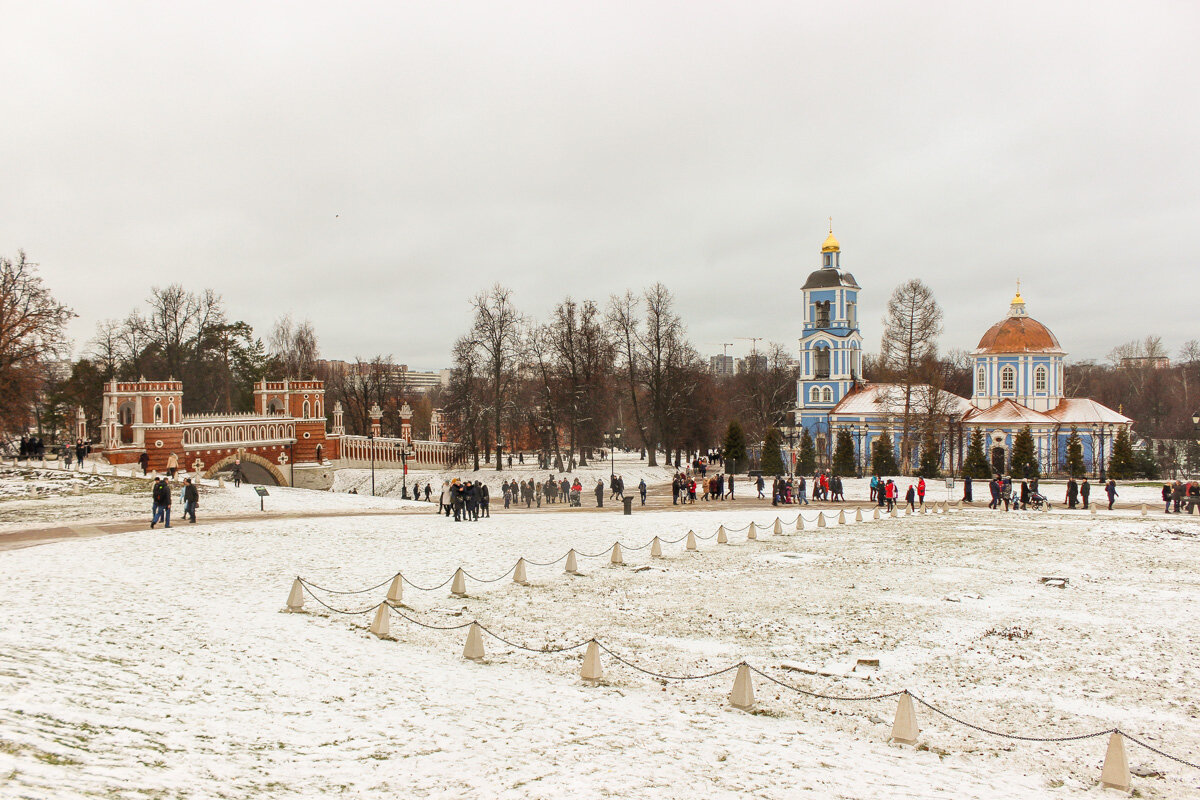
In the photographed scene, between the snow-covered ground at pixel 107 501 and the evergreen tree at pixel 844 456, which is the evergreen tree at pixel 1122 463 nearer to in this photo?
the evergreen tree at pixel 844 456

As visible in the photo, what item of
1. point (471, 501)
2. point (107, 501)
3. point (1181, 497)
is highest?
point (107, 501)

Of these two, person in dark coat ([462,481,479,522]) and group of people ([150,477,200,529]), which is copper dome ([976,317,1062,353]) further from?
group of people ([150,477,200,529])

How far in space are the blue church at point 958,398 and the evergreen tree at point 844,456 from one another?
124 cm

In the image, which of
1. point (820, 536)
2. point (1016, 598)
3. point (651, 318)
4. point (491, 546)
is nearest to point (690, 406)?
point (651, 318)

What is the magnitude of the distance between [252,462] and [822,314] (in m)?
44.6

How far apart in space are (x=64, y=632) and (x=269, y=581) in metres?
5.78

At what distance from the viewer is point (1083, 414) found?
54.7 metres

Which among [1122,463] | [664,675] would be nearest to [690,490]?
[664,675]

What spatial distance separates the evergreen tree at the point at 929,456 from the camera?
163ft

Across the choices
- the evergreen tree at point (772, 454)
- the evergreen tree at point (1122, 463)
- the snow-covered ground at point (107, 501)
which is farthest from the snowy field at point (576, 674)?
the evergreen tree at point (772, 454)

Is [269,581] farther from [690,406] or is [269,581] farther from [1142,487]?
[690,406]

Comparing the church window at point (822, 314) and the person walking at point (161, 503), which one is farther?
the church window at point (822, 314)

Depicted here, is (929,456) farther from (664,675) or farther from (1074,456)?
(664,675)

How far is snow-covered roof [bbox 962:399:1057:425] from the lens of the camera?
54566 mm
